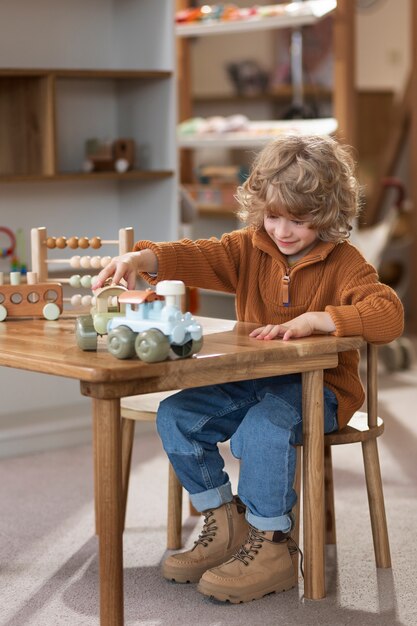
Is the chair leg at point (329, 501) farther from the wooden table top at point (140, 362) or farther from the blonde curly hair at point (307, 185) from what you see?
the blonde curly hair at point (307, 185)

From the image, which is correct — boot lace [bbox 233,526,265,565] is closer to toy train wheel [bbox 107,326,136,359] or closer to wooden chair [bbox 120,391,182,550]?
wooden chair [bbox 120,391,182,550]

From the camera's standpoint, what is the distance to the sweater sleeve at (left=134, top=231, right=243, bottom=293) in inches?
86.1

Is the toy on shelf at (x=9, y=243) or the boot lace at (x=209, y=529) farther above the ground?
the toy on shelf at (x=9, y=243)

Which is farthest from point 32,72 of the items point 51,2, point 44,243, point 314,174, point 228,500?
point 228,500

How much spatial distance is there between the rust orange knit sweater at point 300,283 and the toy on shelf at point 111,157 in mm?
1339

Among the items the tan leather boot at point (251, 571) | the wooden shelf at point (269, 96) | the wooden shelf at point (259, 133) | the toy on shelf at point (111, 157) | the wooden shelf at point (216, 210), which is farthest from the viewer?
the wooden shelf at point (269, 96)

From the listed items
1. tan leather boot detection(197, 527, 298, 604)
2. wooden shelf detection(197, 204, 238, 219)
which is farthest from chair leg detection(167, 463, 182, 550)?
wooden shelf detection(197, 204, 238, 219)

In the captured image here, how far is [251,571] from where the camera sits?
2.08 metres

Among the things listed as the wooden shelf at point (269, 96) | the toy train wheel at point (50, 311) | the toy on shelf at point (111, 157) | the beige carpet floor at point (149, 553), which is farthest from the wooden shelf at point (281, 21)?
the wooden shelf at point (269, 96)

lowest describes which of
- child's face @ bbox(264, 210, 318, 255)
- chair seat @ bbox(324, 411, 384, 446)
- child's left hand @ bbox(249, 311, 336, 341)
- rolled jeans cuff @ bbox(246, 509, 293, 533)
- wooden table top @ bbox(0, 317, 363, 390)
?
rolled jeans cuff @ bbox(246, 509, 293, 533)

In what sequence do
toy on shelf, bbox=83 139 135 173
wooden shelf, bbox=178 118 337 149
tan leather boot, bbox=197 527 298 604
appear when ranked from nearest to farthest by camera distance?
tan leather boot, bbox=197 527 298 604
toy on shelf, bbox=83 139 135 173
wooden shelf, bbox=178 118 337 149

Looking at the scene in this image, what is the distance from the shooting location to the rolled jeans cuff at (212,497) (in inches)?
85.3

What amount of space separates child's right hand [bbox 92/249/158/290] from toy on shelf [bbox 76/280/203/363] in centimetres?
19

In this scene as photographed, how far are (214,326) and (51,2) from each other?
181 centimetres
